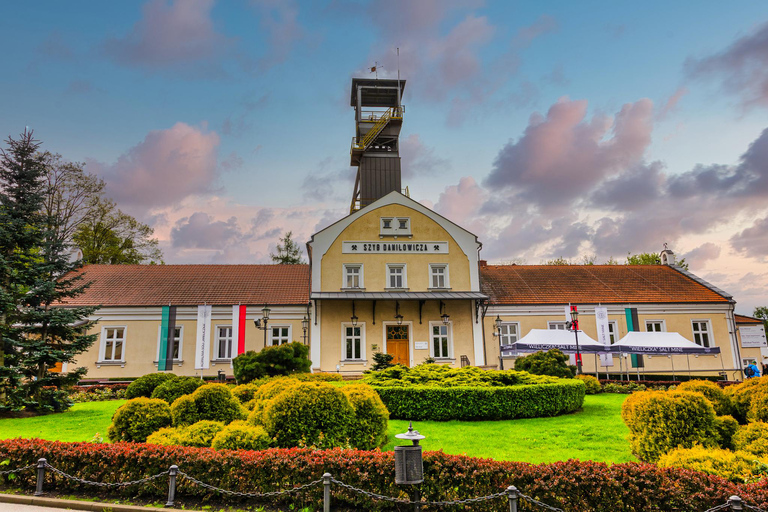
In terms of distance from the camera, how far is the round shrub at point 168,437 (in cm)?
940

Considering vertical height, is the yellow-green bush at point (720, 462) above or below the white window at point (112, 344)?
below

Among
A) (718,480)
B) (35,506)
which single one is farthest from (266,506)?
(718,480)

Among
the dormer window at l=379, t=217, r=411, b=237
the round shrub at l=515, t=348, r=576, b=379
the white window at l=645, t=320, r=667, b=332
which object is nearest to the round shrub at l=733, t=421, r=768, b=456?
the round shrub at l=515, t=348, r=576, b=379

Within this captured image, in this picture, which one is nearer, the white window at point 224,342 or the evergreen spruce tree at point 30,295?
the evergreen spruce tree at point 30,295

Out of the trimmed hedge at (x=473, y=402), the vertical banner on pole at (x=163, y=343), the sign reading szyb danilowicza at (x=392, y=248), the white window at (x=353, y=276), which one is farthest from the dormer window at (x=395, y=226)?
the trimmed hedge at (x=473, y=402)

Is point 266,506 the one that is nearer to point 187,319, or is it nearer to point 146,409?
point 146,409

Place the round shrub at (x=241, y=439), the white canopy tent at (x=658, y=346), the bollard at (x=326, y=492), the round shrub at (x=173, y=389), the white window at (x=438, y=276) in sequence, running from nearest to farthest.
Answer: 1. the bollard at (x=326, y=492)
2. the round shrub at (x=241, y=439)
3. the round shrub at (x=173, y=389)
4. the white canopy tent at (x=658, y=346)
5. the white window at (x=438, y=276)

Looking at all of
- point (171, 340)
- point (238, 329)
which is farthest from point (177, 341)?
point (238, 329)

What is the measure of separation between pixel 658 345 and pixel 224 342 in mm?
21622

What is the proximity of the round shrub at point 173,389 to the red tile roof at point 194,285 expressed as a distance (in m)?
15.0

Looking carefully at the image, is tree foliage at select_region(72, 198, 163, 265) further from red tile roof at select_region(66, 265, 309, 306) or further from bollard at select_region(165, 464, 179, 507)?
bollard at select_region(165, 464, 179, 507)

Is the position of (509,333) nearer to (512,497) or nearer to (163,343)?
(163,343)

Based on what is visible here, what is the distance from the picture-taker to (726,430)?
8.55 metres

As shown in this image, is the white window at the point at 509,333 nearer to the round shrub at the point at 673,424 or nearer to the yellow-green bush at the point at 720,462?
the round shrub at the point at 673,424
